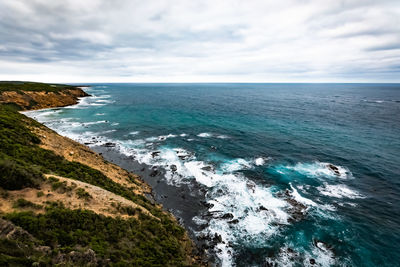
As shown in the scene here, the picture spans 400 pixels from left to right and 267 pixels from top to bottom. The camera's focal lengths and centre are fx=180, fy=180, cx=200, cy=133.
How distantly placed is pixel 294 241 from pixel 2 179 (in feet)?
102

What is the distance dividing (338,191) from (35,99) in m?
126

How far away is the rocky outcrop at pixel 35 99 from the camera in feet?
267

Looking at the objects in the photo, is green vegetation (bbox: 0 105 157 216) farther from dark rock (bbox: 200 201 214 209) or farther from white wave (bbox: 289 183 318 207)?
white wave (bbox: 289 183 318 207)

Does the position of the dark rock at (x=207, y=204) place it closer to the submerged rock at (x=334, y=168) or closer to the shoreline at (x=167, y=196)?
the shoreline at (x=167, y=196)

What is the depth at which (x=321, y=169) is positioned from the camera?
37375mm

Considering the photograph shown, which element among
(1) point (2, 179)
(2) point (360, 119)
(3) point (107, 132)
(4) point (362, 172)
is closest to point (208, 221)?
(1) point (2, 179)

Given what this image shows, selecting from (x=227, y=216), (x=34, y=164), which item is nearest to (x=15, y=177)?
(x=34, y=164)

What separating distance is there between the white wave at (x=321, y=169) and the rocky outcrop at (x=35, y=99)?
359 ft

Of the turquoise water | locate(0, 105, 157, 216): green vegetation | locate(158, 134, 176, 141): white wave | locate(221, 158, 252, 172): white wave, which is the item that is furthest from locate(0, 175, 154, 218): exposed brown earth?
locate(158, 134, 176, 141): white wave

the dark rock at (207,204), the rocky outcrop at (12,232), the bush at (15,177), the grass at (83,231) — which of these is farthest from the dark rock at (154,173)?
the rocky outcrop at (12,232)

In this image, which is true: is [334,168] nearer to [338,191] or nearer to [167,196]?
[338,191]

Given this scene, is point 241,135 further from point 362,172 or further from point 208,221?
point 208,221

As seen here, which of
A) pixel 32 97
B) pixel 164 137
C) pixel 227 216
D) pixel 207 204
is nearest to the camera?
pixel 227 216

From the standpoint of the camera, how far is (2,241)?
36.0ft
